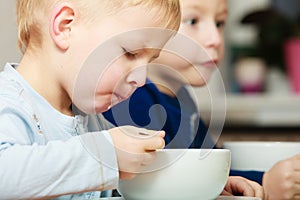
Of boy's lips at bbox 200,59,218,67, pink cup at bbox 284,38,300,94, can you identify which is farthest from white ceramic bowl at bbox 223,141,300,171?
pink cup at bbox 284,38,300,94

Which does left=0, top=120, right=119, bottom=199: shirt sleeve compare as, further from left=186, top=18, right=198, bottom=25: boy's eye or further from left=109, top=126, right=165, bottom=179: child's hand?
left=186, top=18, right=198, bottom=25: boy's eye

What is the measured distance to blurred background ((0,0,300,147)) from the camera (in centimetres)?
300

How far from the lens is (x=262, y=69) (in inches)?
125

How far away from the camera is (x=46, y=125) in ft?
2.61

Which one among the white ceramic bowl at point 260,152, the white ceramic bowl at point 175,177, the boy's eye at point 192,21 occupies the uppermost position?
Answer: the boy's eye at point 192,21

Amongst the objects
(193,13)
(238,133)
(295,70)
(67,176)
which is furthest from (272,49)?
(67,176)

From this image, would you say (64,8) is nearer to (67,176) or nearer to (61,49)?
(61,49)

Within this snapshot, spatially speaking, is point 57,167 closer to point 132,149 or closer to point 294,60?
point 132,149

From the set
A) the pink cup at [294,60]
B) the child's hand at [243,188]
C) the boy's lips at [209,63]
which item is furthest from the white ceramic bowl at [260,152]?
the pink cup at [294,60]

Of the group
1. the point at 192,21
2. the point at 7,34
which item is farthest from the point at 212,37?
the point at 7,34

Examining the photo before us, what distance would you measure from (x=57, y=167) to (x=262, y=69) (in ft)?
8.66

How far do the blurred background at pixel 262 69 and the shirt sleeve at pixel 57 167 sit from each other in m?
2.23

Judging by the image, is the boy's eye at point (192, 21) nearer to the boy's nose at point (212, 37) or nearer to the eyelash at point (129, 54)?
the boy's nose at point (212, 37)

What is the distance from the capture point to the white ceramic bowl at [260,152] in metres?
1.04
